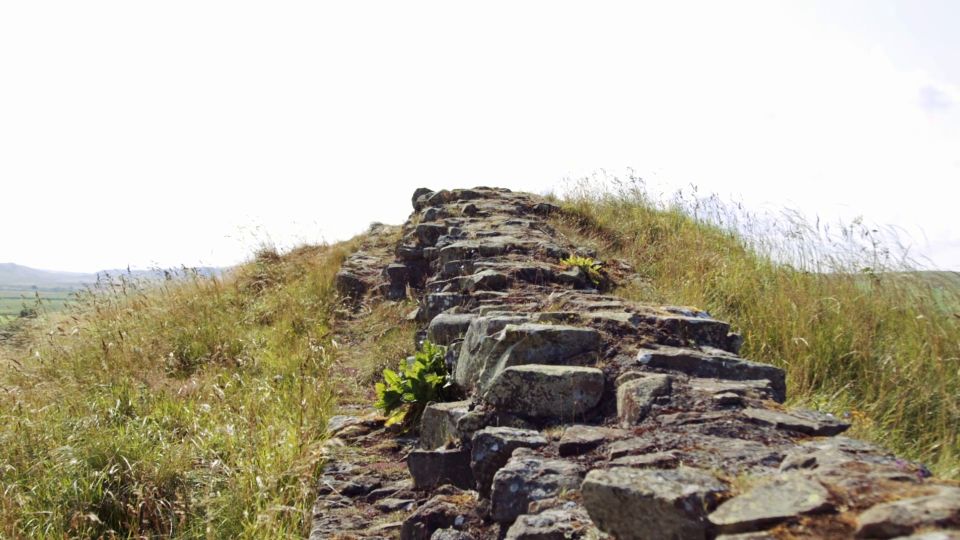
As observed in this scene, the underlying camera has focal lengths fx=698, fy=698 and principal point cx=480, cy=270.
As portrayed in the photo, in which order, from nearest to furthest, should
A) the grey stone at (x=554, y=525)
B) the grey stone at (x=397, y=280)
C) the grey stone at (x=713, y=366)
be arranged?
1. the grey stone at (x=554, y=525)
2. the grey stone at (x=713, y=366)
3. the grey stone at (x=397, y=280)

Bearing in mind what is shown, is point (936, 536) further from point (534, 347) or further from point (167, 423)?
point (167, 423)

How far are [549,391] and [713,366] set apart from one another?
2.50ft

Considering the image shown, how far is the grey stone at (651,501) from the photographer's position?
71.9 inches

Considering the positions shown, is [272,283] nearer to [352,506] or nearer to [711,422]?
[352,506]

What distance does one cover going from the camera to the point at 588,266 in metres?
5.62

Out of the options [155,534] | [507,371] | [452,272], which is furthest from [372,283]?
[507,371]

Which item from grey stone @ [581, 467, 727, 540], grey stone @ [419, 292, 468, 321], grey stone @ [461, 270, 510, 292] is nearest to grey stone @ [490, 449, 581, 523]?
grey stone @ [581, 467, 727, 540]

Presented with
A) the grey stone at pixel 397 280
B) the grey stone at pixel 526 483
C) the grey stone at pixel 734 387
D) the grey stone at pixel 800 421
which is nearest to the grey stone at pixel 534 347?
the grey stone at pixel 734 387

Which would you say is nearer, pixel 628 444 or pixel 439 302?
pixel 628 444

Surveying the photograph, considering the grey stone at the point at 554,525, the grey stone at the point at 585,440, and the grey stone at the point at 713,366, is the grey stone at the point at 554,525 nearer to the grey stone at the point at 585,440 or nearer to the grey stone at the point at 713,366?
the grey stone at the point at 585,440

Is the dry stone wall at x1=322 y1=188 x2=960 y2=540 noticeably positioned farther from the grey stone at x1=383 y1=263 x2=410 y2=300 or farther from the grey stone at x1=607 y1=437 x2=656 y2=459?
the grey stone at x1=383 y1=263 x2=410 y2=300

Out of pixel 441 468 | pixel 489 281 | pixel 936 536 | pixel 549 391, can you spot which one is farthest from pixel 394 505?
pixel 936 536

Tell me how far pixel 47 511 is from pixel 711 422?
3.42m

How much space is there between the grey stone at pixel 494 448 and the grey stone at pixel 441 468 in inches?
11.9
